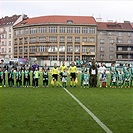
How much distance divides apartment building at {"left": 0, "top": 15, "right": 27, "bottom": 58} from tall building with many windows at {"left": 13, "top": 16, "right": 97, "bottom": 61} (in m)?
15.4

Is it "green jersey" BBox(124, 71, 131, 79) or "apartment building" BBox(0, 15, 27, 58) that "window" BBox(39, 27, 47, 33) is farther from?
"green jersey" BBox(124, 71, 131, 79)

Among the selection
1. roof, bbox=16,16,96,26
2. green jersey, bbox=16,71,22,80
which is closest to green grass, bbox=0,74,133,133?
green jersey, bbox=16,71,22,80

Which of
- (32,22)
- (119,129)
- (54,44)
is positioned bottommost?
(119,129)

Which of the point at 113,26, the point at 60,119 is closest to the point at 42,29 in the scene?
the point at 113,26

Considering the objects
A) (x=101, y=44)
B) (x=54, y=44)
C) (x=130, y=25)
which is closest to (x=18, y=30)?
(x=54, y=44)

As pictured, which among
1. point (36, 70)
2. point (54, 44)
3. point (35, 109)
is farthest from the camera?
point (54, 44)

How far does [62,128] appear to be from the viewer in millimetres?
8227

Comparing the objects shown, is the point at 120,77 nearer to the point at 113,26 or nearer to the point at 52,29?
the point at 52,29

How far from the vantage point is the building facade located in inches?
4013

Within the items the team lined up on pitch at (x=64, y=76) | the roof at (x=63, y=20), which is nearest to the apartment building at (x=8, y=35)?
the roof at (x=63, y=20)

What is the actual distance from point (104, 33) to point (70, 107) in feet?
303

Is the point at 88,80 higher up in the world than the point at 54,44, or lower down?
lower down

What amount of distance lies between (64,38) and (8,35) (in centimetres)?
2573

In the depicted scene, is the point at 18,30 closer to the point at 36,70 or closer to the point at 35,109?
the point at 36,70
